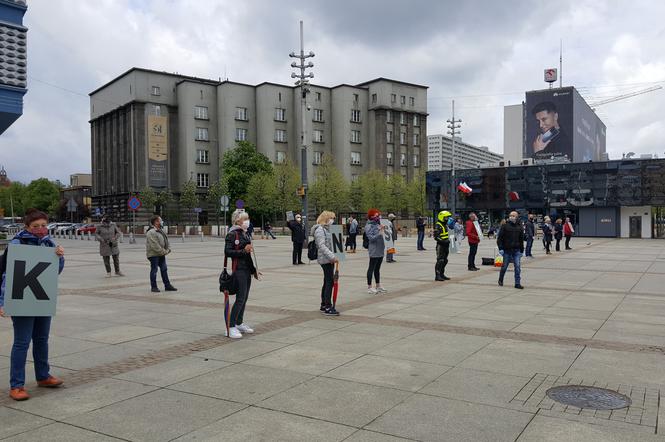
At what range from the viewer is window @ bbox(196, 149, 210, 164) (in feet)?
243

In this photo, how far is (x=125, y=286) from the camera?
13.8 metres

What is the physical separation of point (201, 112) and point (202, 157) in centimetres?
590

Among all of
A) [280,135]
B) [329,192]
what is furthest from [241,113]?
[329,192]

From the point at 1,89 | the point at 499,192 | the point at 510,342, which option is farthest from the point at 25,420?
→ the point at 499,192

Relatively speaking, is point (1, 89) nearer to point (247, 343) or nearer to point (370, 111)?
point (247, 343)

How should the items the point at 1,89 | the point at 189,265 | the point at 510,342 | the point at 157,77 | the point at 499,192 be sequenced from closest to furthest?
the point at 510,342 < the point at 1,89 < the point at 189,265 < the point at 499,192 < the point at 157,77

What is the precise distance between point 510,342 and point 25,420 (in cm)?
553

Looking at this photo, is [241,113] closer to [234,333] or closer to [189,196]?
[189,196]

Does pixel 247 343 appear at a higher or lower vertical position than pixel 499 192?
lower

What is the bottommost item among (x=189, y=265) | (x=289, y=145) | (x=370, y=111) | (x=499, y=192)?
(x=189, y=265)

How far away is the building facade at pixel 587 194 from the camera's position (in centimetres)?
5141

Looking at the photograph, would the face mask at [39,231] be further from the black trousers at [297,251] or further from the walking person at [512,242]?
the black trousers at [297,251]

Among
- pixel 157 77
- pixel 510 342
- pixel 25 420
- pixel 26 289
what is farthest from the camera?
pixel 157 77

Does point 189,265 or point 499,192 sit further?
point 499,192
